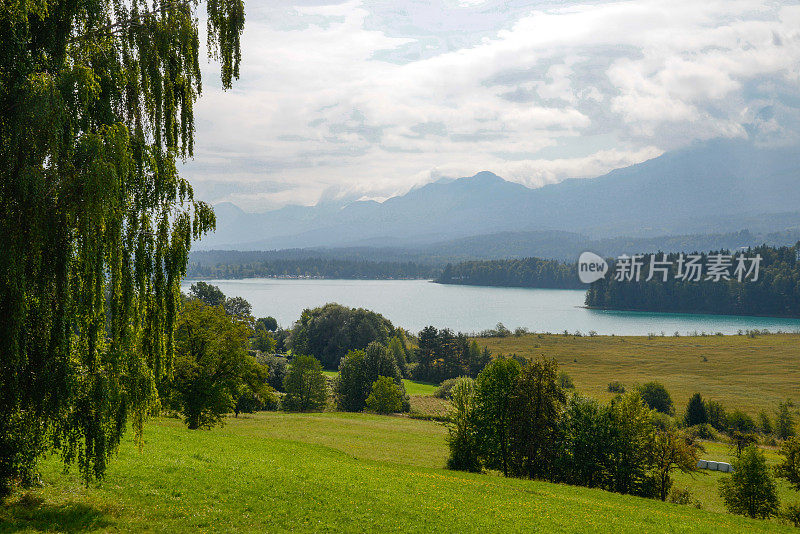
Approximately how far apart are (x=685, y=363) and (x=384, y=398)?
234ft

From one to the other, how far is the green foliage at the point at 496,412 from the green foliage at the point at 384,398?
101 ft

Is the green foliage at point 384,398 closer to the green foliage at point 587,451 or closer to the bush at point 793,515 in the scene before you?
the green foliage at point 587,451

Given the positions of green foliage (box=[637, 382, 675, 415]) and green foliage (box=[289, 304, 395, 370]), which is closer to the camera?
green foliage (box=[637, 382, 675, 415])

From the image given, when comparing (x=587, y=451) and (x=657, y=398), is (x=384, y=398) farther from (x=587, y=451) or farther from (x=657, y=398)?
(x=657, y=398)

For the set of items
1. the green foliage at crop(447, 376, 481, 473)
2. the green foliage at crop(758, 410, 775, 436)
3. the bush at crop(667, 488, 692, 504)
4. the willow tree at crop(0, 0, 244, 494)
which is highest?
the willow tree at crop(0, 0, 244, 494)

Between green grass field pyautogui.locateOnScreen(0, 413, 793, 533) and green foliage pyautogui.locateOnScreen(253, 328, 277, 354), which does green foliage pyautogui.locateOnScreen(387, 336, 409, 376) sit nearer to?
green foliage pyautogui.locateOnScreen(253, 328, 277, 354)

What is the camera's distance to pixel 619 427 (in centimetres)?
3189

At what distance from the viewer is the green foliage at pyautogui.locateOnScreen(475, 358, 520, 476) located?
32.0 m

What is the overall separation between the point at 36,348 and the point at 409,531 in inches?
418

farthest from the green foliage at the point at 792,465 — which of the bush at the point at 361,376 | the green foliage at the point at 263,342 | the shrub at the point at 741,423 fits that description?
the green foliage at the point at 263,342

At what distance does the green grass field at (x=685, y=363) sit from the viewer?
80750 mm

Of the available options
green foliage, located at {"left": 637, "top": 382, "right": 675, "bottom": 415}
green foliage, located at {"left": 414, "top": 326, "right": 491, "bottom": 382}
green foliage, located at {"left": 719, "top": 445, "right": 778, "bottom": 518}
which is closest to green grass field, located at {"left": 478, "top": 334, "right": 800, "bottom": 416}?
green foliage, located at {"left": 637, "top": 382, "right": 675, "bottom": 415}

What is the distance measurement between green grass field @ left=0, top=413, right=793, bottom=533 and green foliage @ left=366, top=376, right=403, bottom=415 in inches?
1428

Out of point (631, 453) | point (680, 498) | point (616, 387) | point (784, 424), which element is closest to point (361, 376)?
point (616, 387)
